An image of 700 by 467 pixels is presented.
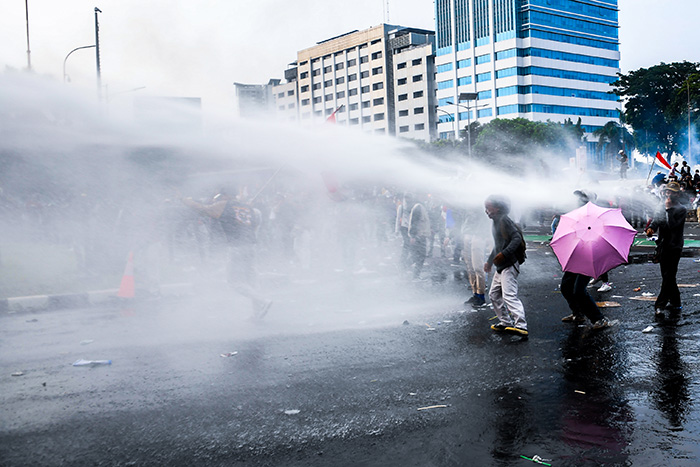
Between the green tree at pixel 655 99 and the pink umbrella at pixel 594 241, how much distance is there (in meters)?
62.1

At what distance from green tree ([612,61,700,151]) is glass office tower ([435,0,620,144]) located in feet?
73.5

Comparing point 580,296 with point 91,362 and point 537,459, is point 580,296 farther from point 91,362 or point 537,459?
point 91,362

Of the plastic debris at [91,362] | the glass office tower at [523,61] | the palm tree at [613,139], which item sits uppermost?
the glass office tower at [523,61]

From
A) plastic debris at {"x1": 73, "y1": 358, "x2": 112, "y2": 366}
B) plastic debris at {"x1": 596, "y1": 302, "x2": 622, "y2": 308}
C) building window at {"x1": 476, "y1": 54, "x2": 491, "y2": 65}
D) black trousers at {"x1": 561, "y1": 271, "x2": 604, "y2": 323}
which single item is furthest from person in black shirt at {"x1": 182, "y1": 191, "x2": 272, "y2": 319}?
building window at {"x1": 476, "y1": 54, "x2": 491, "y2": 65}

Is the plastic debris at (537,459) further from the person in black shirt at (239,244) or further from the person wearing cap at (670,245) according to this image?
the person in black shirt at (239,244)

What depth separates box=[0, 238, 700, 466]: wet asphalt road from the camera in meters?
4.10

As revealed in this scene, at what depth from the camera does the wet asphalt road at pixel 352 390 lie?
4102mm

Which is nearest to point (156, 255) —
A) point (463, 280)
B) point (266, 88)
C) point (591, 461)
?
point (463, 280)

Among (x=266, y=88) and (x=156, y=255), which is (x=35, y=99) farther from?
(x=266, y=88)

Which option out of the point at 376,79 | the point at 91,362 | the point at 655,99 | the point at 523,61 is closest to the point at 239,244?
the point at 91,362

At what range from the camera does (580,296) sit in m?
7.58

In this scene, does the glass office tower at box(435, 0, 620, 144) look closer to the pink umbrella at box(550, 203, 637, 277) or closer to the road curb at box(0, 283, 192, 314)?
the road curb at box(0, 283, 192, 314)

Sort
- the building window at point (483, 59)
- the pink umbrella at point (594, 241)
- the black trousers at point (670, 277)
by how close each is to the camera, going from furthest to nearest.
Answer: the building window at point (483, 59), the black trousers at point (670, 277), the pink umbrella at point (594, 241)

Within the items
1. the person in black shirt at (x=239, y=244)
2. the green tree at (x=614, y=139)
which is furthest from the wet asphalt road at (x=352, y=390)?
the green tree at (x=614, y=139)
